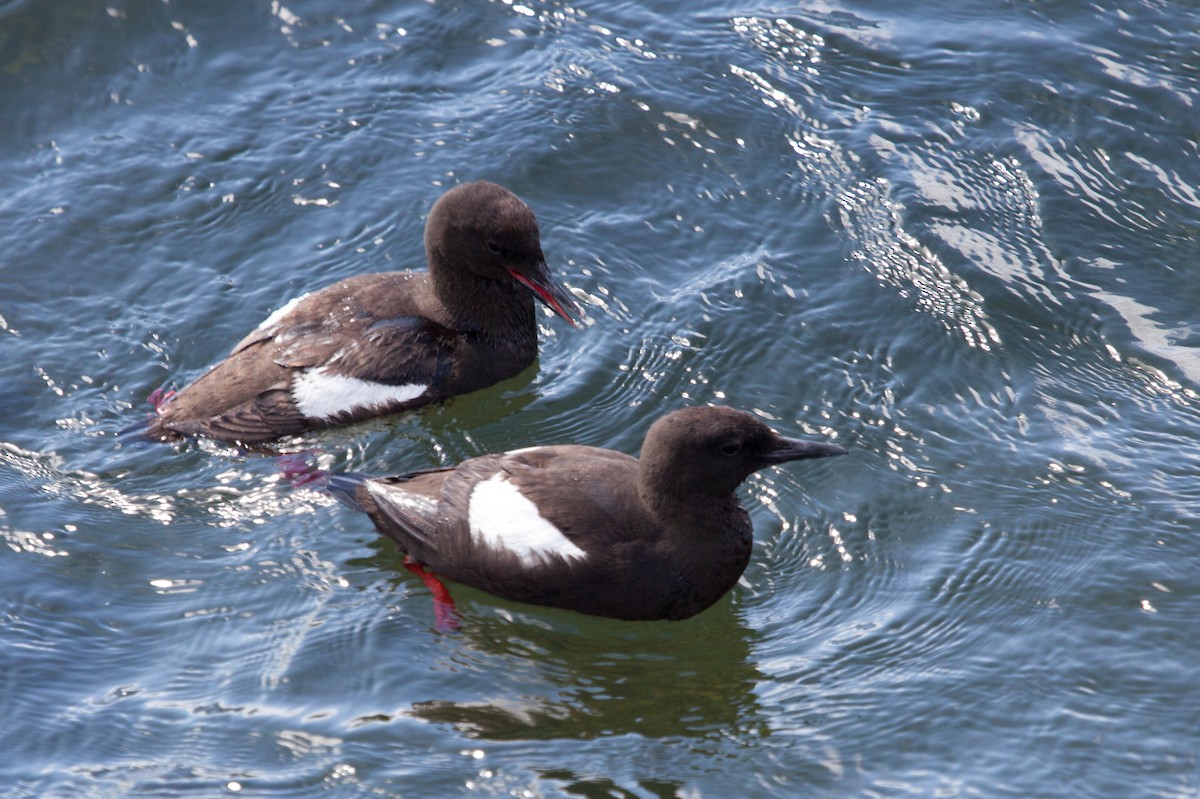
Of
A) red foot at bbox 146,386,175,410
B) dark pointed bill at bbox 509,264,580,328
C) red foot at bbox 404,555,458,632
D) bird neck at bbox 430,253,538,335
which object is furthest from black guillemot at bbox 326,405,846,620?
red foot at bbox 146,386,175,410

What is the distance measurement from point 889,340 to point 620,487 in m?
2.41

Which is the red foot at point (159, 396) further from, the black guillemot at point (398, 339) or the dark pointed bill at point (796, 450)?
the dark pointed bill at point (796, 450)

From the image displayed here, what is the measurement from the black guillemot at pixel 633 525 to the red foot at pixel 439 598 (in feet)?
0.70

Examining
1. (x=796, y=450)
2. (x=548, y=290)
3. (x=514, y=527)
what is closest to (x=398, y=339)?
(x=548, y=290)

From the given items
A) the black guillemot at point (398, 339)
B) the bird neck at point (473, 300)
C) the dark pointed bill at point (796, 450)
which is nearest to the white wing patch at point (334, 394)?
the black guillemot at point (398, 339)

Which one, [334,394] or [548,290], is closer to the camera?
[334,394]

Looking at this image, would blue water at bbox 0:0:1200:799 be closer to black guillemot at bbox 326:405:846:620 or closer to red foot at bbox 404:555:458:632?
red foot at bbox 404:555:458:632

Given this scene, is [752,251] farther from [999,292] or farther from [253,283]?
[253,283]

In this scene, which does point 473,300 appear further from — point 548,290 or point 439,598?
point 439,598

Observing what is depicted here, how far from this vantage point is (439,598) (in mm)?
7051

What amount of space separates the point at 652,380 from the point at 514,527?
1.94 metres

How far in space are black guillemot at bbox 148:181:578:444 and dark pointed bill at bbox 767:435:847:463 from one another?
6.90ft

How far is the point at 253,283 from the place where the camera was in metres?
9.20

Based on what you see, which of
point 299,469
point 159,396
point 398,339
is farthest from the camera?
point 159,396
